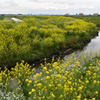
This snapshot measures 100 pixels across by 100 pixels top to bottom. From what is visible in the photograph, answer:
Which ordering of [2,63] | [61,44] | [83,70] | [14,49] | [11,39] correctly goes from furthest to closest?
1. [61,44]
2. [11,39]
3. [14,49]
4. [2,63]
5. [83,70]

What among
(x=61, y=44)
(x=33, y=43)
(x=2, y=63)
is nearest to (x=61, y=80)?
(x=2, y=63)

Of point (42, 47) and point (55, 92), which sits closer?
point (55, 92)

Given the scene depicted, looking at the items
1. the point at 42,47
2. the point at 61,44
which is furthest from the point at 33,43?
the point at 61,44

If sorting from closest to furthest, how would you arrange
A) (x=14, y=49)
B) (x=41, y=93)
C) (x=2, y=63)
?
(x=41, y=93)
(x=2, y=63)
(x=14, y=49)

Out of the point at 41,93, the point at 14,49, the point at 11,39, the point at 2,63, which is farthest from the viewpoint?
the point at 11,39

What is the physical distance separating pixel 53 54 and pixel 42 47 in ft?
6.37

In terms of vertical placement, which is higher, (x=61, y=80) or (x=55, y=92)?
(x=61, y=80)

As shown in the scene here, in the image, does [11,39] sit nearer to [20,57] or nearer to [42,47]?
[20,57]

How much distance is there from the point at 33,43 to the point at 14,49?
356 cm

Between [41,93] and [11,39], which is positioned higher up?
[11,39]

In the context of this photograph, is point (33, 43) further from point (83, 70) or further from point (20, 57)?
point (83, 70)

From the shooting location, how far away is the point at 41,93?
4.95 m

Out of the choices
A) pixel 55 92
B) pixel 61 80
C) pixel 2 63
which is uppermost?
pixel 61 80

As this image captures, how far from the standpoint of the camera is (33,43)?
1747 centimetres
